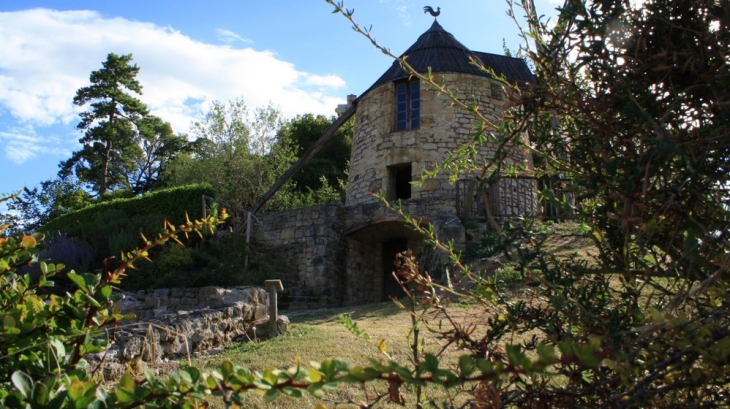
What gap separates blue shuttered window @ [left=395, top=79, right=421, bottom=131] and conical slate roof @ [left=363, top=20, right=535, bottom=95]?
291mm

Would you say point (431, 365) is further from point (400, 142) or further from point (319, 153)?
point (319, 153)

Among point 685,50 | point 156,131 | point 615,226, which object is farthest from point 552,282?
point 156,131

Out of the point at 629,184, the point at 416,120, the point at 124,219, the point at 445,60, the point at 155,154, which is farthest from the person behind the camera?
the point at 155,154

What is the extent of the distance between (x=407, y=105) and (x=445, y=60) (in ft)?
5.06

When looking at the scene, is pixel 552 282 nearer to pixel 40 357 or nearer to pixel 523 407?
pixel 523 407

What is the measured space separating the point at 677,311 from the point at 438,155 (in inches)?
537

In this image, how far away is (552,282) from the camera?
5.96 ft

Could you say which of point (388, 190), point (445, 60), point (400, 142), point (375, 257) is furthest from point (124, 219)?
point (445, 60)

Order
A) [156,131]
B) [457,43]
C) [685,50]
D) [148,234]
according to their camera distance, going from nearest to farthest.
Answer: [685,50]
[148,234]
[457,43]
[156,131]

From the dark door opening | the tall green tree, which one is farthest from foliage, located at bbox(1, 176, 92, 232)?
the dark door opening

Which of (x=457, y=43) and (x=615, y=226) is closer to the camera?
(x=615, y=226)

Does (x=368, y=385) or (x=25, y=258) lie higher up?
(x=25, y=258)

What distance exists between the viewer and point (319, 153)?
89.9ft

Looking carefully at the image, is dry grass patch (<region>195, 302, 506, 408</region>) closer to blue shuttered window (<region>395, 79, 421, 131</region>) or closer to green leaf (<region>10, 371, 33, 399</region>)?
green leaf (<region>10, 371, 33, 399</region>)
